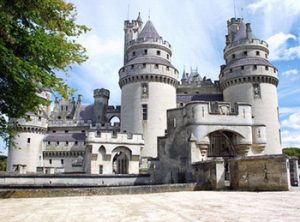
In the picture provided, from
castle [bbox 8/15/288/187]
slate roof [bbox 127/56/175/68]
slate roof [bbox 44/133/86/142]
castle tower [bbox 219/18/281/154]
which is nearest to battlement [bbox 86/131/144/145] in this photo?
castle [bbox 8/15/288/187]

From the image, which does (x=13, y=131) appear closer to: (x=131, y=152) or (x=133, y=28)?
(x=131, y=152)

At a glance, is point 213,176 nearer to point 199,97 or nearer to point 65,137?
point 199,97

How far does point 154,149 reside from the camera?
130ft

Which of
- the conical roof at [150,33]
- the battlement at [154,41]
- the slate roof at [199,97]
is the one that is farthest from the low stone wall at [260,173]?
the conical roof at [150,33]

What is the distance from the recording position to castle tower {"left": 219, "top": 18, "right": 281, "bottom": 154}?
133 ft

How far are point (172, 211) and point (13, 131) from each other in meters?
10.0

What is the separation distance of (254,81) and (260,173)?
28.4 meters

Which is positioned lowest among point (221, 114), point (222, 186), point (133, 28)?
point (222, 186)

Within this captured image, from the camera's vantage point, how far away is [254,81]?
41719 mm

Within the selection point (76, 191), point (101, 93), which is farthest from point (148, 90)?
point (76, 191)

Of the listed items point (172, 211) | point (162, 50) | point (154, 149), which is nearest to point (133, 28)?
point (162, 50)

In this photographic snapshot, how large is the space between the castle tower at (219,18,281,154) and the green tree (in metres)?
33.0

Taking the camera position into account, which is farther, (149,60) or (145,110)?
(149,60)

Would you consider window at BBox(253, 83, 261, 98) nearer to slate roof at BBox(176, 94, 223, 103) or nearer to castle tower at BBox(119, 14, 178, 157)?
slate roof at BBox(176, 94, 223, 103)
